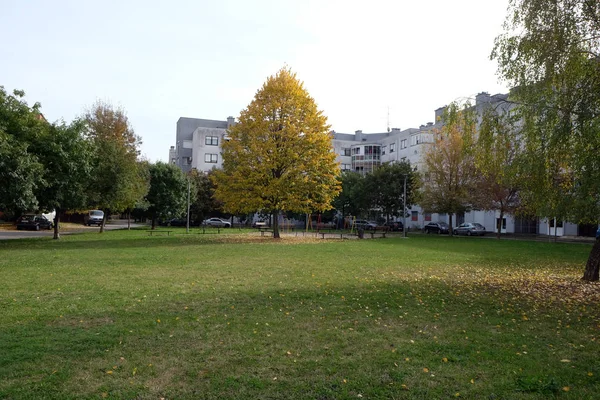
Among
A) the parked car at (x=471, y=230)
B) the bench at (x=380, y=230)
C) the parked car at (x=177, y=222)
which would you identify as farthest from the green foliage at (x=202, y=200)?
the parked car at (x=471, y=230)

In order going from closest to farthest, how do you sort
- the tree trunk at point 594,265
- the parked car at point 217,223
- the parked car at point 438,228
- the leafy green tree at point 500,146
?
the leafy green tree at point 500,146 < the tree trunk at point 594,265 < the parked car at point 438,228 < the parked car at point 217,223

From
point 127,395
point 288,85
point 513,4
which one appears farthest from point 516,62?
point 288,85

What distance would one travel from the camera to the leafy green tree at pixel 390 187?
5150 centimetres

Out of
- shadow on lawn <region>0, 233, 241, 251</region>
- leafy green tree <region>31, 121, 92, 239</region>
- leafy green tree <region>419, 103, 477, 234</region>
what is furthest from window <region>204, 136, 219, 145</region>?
leafy green tree <region>31, 121, 92, 239</region>

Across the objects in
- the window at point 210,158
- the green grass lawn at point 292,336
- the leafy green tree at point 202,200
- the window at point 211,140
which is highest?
the window at point 211,140

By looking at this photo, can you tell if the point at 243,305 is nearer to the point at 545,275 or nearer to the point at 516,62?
the point at 516,62

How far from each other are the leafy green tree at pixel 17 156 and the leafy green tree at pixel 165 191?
1015 inches

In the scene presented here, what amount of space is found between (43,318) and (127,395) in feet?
13.2

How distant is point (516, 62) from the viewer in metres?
12.3

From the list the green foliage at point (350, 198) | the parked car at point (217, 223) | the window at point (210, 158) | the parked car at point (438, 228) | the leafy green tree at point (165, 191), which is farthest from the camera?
the window at point (210, 158)

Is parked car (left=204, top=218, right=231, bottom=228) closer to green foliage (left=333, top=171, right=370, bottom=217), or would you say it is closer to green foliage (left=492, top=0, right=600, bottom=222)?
green foliage (left=333, top=171, right=370, bottom=217)

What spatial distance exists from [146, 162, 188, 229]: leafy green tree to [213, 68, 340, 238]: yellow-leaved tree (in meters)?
20.6

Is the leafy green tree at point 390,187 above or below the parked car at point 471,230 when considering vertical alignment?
above

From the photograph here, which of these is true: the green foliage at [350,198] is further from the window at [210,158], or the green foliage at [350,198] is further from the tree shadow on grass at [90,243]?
the tree shadow on grass at [90,243]
